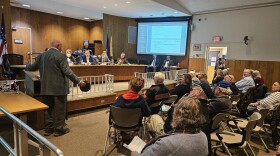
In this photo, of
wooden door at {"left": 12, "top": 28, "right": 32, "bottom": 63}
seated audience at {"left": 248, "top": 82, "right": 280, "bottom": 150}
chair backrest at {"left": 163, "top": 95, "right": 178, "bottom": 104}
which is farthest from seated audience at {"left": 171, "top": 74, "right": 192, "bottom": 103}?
wooden door at {"left": 12, "top": 28, "right": 32, "bottom": 63}

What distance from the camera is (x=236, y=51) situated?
8.36 m

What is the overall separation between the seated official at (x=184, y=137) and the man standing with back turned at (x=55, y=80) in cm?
238

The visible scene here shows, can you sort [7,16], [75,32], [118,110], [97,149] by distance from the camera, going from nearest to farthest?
[118,110]
[97,149]
[7,16]
[75,32]

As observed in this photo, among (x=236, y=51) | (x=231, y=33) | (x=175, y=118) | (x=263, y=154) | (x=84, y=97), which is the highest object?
(x=231, y=33)

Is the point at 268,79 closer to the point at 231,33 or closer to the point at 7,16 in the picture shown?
the point at 231,33

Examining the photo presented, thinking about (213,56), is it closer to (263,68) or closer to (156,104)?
(263,68)

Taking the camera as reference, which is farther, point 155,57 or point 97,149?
point 155,57

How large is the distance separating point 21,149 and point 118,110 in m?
1.18

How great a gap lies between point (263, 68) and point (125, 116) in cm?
720

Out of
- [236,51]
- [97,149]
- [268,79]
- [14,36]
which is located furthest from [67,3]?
[268,79]

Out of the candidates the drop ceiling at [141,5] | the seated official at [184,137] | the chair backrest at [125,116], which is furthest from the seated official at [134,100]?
the drop ceiling at [141,5]

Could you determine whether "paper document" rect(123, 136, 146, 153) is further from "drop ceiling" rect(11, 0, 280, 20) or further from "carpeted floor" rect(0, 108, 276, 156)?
"drop ceiling" rect(11, 0, 280, 20)

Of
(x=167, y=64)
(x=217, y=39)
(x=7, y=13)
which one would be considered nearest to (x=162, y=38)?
(x=167, y=64)

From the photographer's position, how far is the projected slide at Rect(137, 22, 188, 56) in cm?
971
